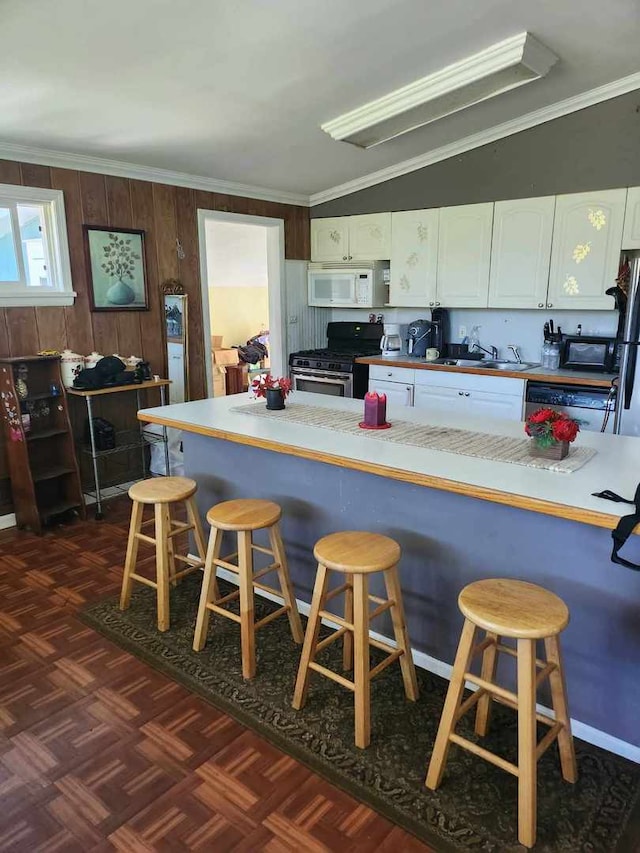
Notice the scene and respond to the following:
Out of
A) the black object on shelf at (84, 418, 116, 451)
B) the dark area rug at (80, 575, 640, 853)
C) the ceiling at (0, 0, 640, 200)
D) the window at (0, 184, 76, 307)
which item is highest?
the ceiling at (0, 0, 640, 200)

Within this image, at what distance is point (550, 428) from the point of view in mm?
1913

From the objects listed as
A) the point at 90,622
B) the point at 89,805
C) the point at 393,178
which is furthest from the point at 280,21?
the point at 89,805

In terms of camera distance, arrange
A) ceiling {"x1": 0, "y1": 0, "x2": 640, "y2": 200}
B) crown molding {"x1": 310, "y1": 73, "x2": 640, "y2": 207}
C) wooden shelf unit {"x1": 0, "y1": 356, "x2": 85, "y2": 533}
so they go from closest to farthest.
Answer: ceiling {"x1": 0, "y1": 0, "x2": 640, "y2": 200}, wooden shelf unit {"x1": 0, "y1": 356, "x2": 85, "y2": 533}, crown molding {"x1": 310, "y1": 73, "x2": 640, "y2": 207}

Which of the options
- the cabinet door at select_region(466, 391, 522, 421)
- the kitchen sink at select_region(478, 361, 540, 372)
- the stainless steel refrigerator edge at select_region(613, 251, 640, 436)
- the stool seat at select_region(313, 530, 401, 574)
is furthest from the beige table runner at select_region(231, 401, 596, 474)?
the kitchen sink at select_region(478, 361, 540, 372)

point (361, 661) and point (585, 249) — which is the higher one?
point (585, 249)

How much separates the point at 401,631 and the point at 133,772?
970mm

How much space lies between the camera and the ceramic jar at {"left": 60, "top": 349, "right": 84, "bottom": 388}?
148 inches

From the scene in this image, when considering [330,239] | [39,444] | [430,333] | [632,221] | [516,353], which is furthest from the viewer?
[330,239]

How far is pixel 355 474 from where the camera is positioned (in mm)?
2330

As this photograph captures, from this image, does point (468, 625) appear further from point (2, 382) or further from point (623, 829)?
point (2, 382)

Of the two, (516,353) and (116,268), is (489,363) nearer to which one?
(516,353)

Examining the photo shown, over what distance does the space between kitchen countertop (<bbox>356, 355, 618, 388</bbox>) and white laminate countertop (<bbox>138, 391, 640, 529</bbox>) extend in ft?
4.80

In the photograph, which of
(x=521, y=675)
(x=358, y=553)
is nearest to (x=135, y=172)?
(x=358, y=553)

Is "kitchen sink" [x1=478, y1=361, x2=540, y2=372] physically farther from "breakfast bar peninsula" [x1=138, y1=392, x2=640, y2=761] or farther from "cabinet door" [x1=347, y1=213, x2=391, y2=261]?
"breakfast bar peninsula" [x1=138, y1=392, x2=640, y2=761]
